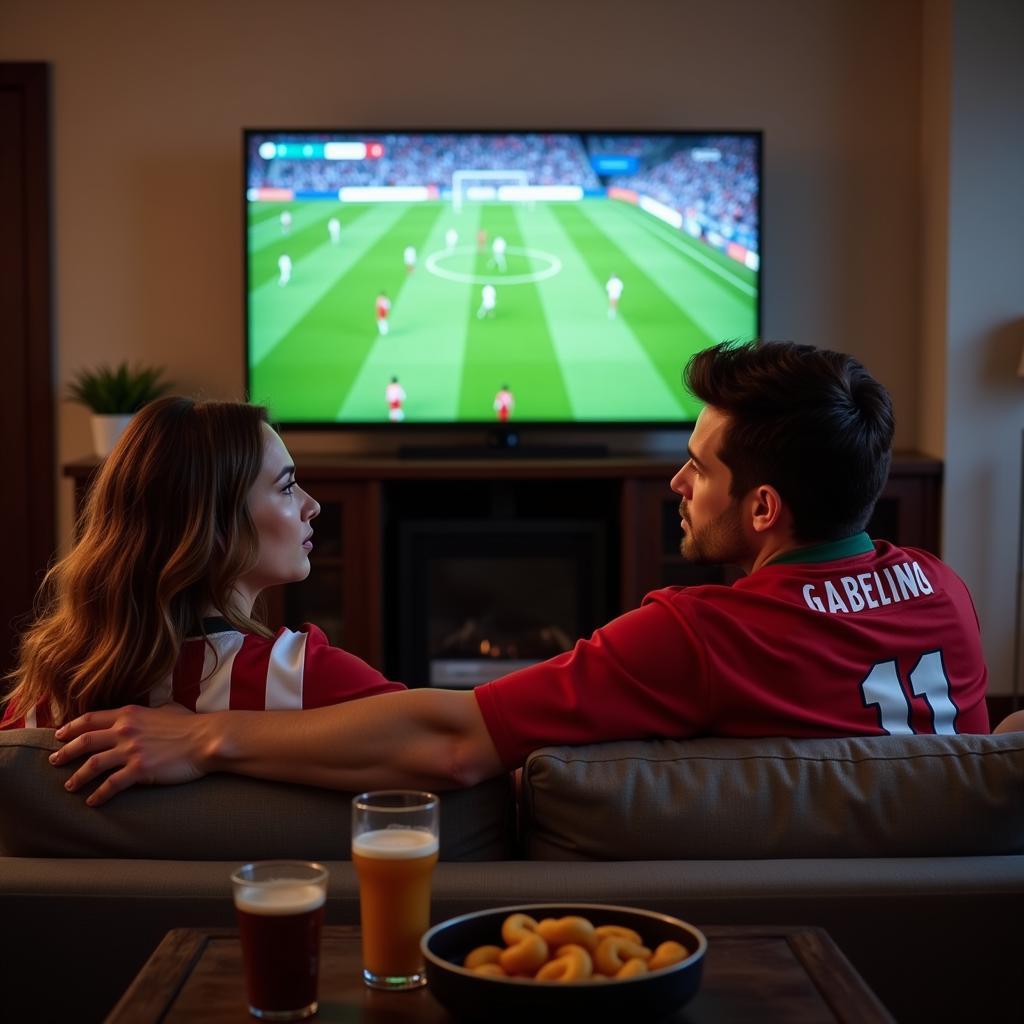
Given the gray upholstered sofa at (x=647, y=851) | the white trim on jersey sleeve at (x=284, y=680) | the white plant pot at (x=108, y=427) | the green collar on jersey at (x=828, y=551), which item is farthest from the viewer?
the white plant pot at (x=108, y=427)

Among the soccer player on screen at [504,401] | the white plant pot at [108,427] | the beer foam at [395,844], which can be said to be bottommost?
the beer foam at [395,844]

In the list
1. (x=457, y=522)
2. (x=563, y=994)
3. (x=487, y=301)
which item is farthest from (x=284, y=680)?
(x=487, y=301)

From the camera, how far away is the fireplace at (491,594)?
4539 millimetres

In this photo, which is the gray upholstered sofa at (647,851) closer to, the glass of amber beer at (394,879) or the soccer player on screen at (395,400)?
the glass of amber beer at (394,879)

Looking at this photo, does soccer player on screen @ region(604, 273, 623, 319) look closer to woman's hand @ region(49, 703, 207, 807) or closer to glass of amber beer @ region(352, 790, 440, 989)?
woman's hand @ region(49, 703, 207, 807)

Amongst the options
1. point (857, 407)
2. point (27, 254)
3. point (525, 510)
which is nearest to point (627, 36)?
point (525, 510)

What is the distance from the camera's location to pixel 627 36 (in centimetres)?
470

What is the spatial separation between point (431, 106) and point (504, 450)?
118 centimetres

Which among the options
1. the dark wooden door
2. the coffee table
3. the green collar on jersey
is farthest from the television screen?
the coffee table

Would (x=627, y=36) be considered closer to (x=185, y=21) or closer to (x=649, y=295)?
(x=649, y=295)

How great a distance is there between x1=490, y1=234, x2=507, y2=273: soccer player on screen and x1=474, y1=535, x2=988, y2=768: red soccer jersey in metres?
3.16

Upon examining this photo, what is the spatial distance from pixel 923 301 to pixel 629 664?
12.0 ft

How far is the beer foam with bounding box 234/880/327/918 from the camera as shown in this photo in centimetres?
102

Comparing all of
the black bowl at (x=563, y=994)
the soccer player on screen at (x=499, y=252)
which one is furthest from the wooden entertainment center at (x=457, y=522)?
the black bowl at (x=563, y=994)
